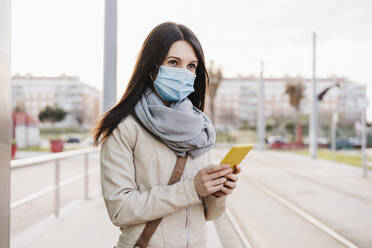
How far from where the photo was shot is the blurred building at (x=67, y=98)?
4167cm

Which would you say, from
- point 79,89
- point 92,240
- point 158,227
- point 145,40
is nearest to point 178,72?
point 145,40

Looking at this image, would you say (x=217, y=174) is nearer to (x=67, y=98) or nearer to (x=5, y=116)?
(x=5, y=116)

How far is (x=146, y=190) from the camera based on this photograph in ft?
5.17

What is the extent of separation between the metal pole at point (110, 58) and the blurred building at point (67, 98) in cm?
3115

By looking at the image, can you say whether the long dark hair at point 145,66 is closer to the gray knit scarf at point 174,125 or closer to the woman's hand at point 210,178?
the gray knit scarf at point 174,125

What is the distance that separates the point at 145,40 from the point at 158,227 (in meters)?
0.74

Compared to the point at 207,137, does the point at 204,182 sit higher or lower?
lower

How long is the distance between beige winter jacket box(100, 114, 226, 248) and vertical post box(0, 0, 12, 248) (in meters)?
0.62

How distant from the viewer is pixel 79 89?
66625 mm

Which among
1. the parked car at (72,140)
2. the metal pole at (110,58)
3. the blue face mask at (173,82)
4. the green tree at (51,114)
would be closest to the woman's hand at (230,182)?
the blue face mask at (173,82)

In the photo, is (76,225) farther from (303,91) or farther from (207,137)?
(303,91)

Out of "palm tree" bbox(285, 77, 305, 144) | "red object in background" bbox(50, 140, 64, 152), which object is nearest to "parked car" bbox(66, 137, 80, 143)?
"red object in background" bbox(50, 140, 64, 152)

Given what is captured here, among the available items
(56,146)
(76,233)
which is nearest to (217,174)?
(76,233)

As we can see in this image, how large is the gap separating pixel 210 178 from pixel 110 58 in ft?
14.4
